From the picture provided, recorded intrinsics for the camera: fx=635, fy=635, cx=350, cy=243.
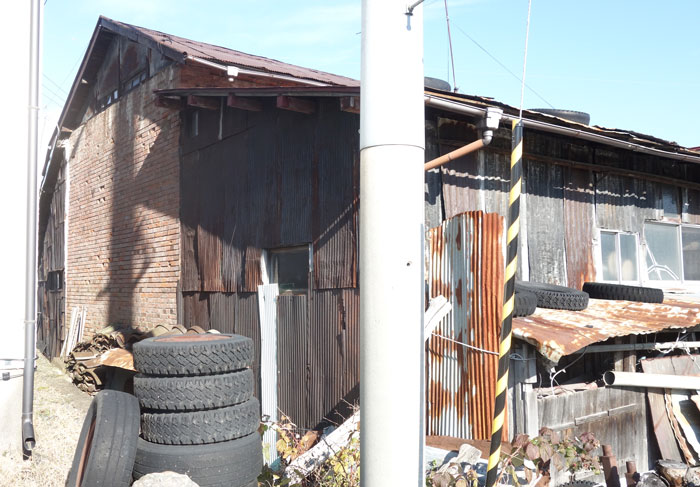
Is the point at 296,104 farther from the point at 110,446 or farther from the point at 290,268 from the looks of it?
the point at 110,446

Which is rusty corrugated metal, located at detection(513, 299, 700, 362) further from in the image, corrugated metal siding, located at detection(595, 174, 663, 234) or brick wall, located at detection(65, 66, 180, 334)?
brick wall, located at detection(65, 66, 180, 334)

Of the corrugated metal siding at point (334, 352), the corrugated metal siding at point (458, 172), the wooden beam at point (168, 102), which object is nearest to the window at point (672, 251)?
the corrugated metal siding at point (458, 172)

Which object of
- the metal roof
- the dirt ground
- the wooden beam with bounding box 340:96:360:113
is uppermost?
the metal roof

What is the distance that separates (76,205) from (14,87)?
8.70m

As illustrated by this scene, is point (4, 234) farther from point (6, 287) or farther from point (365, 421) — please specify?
point (365, 421)

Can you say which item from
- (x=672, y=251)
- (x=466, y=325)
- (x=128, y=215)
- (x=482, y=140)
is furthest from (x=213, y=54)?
(x=672, y=251)

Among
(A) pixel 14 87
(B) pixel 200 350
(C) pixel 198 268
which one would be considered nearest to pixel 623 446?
(B) pixel 200 350

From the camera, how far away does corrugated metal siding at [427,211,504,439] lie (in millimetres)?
5938

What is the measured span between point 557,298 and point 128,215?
8.26 metres

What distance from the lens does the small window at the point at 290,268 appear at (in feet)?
25.8

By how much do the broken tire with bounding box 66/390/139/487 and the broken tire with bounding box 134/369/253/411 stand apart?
0.16 meters

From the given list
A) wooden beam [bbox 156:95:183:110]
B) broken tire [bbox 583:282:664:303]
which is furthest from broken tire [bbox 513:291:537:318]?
wooden beam [bbox 156:95:183:110]

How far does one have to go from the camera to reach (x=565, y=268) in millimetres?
8594

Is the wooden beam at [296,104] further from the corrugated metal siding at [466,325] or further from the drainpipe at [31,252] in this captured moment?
the drainpipe at [31,252]
